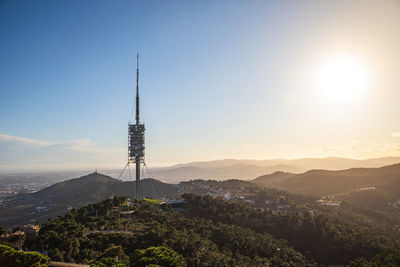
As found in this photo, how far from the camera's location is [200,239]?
81.3ft

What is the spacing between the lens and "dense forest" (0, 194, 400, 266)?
18328mm

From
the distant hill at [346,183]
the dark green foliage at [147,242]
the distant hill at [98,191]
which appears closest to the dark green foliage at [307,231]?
the dark green foliage at [147,242]

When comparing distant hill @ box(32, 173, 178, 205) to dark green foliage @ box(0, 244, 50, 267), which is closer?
dark green foliage @ box(0, 244, 50, 267)

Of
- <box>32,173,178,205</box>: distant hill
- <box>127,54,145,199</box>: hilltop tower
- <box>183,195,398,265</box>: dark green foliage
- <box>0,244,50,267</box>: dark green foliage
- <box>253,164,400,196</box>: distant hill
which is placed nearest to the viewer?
<box>0,244,50,267</box>: dark green foliage

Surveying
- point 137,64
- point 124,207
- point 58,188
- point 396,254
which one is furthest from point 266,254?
point 58,188

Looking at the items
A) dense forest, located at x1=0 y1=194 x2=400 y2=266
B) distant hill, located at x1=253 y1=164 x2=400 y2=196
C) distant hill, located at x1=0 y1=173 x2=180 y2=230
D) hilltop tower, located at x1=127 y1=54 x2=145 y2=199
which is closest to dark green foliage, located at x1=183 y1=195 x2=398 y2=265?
dense forest, located at x1=0 y1=194 x2=400 y2=266

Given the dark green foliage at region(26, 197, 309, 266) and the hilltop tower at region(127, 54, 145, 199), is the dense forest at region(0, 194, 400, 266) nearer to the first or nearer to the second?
the dark green foliage at region(26, 197, 309, 266)

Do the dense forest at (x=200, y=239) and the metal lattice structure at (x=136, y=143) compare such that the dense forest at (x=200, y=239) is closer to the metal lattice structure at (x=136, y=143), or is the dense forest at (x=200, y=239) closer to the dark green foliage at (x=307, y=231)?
the dark green foliage at (x=307, y=231)

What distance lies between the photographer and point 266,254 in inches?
1040

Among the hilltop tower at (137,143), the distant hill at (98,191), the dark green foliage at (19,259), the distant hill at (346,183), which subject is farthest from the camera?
the distant hill at (346,183)

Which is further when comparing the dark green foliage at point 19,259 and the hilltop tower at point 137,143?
the hilltop tower at point 137,143

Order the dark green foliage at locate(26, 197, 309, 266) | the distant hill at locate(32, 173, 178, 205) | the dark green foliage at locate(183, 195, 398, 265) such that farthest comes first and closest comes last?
the distant hill at locate(32, 173, 178, 205) < the dark green foliage at locate(183, 195, 398, 265) < the dark green foliage at locate(26, 197, 309, 266)

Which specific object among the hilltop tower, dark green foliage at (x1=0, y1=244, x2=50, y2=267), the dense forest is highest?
the hilltop tower

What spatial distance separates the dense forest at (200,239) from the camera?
722 inches
